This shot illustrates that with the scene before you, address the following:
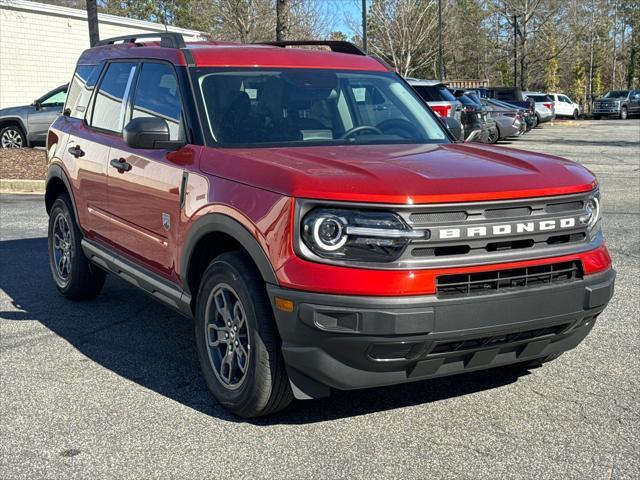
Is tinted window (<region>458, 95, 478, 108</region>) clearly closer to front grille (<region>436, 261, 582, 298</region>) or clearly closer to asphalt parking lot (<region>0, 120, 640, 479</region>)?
asphalt parking lot (<region>0, 120, 640, 479</region>)

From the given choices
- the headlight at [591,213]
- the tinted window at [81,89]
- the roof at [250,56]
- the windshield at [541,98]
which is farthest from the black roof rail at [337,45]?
the windshield at [541,98]

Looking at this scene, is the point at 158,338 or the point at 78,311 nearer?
the point at 158,338

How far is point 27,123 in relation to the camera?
1978 centimetres

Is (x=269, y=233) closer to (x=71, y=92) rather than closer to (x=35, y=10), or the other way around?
(x=71, y=92)

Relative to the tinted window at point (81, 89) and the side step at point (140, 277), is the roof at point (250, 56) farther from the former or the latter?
Answer: the side step at point (140, 277)

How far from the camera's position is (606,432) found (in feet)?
13.5

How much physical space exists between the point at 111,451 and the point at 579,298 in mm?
2348

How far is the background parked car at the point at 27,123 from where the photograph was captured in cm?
1978

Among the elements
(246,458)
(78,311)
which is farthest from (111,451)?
(78,311)

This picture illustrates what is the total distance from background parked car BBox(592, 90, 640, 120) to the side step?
5324 centimetres

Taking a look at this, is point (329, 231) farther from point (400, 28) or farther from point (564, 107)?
point (564, 107)

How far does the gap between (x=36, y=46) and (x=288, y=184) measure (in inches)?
1046

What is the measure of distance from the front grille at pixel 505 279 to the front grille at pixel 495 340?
222 mm

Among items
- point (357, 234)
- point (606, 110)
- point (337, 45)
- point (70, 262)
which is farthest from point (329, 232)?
point (606, 110)
